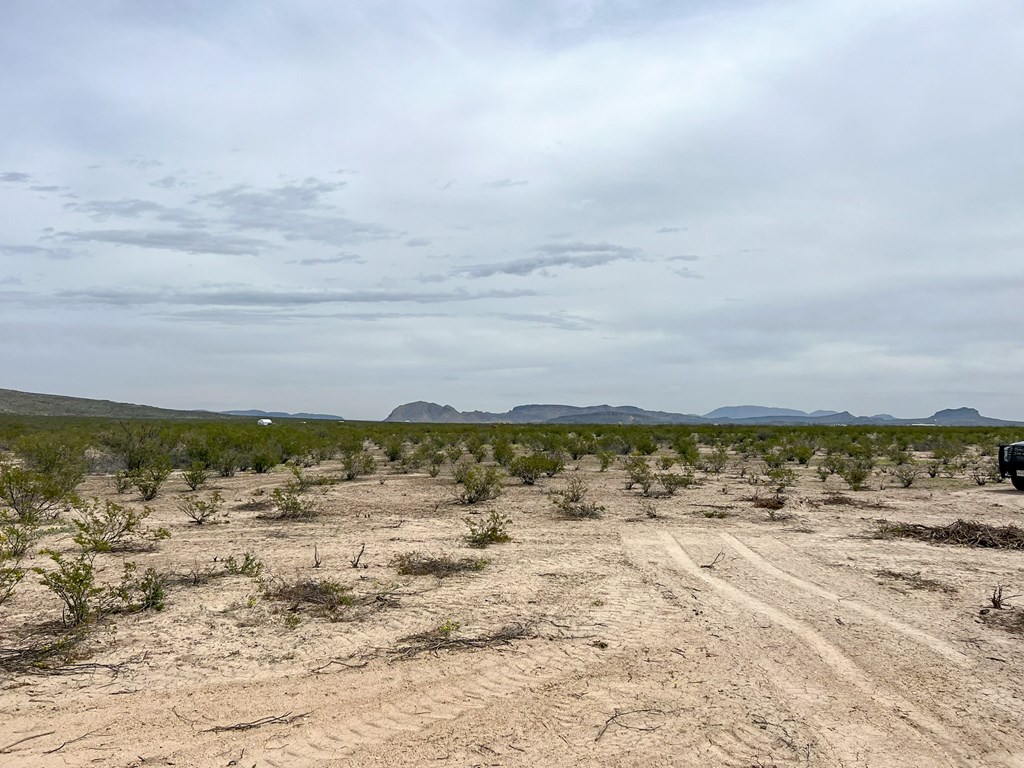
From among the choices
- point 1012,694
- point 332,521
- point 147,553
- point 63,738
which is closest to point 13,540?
point 147,553

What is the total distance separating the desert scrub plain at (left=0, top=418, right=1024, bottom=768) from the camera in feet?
16.1

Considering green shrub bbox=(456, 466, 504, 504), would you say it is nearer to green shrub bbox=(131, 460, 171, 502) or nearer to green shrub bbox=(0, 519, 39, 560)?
green shrub bbox=(131, 460, 171, 502)

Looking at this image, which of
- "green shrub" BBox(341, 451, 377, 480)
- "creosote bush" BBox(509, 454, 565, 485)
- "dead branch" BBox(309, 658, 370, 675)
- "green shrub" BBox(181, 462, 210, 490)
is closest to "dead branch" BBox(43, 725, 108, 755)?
"dead branch" BBox(309, 658, 370, 675)

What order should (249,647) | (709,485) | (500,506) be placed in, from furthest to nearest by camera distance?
(709,485) < (500,506) < (249,647)

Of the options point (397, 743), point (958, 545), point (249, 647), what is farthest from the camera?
point (958, 545)

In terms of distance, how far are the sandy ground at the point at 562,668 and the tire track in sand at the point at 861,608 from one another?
0.04 meters

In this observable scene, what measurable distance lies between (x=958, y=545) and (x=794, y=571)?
12.0ft

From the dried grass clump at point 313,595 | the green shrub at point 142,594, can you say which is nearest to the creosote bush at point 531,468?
the dried grass clump at point 313,595

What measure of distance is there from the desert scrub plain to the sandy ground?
28 mm

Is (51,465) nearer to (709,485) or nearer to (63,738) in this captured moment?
(63,738)

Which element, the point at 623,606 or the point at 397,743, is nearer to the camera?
the point at 397,743

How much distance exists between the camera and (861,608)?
7.96m

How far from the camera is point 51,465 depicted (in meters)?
17.9

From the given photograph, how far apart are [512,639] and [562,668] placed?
80 cm
